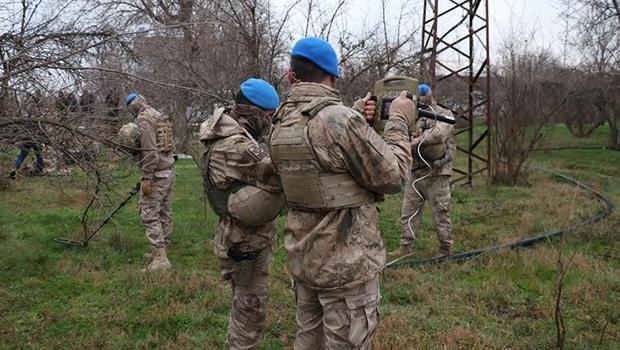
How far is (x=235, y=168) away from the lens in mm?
2955

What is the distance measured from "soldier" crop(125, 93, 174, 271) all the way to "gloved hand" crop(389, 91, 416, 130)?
3192 millimetres

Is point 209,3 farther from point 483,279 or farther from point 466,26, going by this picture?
point 466,26

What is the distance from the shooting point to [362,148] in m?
2.30

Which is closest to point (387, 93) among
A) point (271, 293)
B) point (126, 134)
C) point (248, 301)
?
point (248, 301)

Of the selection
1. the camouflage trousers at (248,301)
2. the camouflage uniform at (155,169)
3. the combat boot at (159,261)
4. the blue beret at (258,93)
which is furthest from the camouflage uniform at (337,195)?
the combat boot at (159,261)

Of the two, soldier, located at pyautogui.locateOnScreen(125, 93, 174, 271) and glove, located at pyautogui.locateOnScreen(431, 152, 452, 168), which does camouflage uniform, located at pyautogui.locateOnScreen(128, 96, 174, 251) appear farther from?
glove, located at pyautogui.locateOnScreen(431, 152, 452, 168)

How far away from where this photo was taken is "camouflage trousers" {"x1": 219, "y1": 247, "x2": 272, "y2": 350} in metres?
3.32

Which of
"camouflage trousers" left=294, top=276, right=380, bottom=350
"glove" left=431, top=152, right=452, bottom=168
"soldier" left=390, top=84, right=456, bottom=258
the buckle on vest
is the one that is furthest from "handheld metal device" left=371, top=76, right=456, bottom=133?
"glove" left=431, top=152, right=452, bottom=168

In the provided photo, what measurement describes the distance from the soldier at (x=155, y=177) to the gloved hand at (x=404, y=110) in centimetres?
319

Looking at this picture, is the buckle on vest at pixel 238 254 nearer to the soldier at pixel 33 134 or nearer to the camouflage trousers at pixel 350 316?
the camouflage trousers at pixel 350 316

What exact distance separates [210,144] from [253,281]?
0.93m

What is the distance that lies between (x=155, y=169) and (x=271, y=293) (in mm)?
2141

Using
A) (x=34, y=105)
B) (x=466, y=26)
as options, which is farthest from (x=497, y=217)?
(x=34, y=105)

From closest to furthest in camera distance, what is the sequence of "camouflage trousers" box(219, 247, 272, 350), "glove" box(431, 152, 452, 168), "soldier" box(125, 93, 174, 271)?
"camouflage trousers" box(219, 247, 272, 350)
"soldier" box(125, 93, 174, 271)
"glove" box(431, 152, 452, 168)
